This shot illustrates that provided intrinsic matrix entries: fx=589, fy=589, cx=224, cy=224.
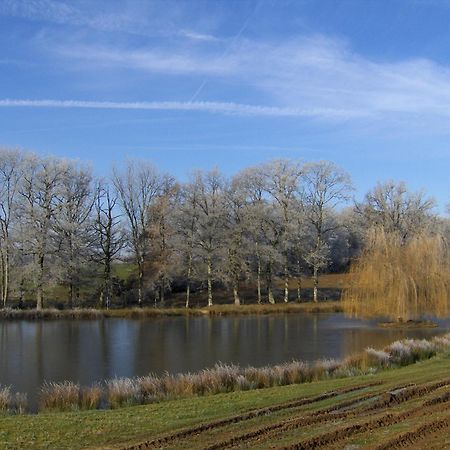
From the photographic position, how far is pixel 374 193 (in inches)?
2211

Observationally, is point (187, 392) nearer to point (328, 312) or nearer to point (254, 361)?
point (254, 361)

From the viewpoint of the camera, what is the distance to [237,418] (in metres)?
9.36

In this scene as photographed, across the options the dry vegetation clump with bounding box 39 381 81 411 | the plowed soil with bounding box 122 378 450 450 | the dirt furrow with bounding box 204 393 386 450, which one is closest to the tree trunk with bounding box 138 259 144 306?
→ the dry vegetation clump with bounding box 39 381 81 411

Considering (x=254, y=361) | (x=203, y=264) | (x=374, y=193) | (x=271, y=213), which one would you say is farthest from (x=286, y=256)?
(x=254, y=361)

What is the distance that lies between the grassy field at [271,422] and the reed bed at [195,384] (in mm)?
1406

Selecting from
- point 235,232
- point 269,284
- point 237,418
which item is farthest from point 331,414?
point 269,284

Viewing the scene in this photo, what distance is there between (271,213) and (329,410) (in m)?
38.0

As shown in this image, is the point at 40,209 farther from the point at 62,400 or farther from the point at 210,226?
the point at 62,400

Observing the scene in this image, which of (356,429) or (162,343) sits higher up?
(356,429)

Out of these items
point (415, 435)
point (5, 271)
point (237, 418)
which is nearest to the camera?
point (415, 435)

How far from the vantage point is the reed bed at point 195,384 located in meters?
13.1

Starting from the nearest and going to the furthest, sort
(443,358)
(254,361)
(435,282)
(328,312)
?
(443,358) → (254,361) → (435,282) → (328,312)

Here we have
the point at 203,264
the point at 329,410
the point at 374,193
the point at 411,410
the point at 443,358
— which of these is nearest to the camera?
the point at 411,410

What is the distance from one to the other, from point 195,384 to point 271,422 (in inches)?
211
